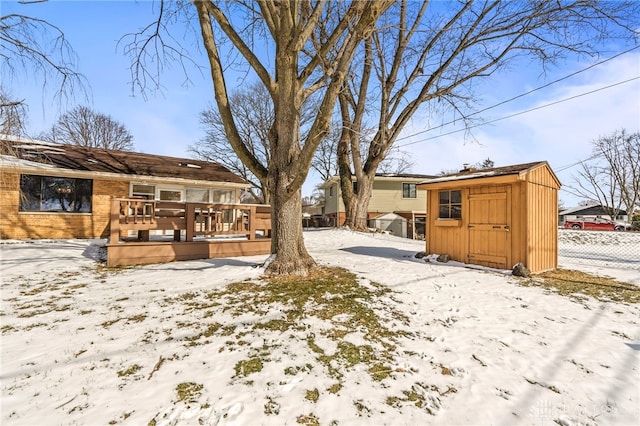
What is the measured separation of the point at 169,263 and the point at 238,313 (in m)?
3.91

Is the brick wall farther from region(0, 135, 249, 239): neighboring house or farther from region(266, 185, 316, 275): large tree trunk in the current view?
region(266, 185, 316, 275): large tree trunk

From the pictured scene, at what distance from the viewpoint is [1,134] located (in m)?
4.96

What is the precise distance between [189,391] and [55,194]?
38.9ft

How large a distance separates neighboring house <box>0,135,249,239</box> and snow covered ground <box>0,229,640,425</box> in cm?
696

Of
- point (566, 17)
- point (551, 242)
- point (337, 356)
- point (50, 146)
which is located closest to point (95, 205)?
point (50, 146)

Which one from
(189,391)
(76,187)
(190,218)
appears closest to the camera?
(189,391)

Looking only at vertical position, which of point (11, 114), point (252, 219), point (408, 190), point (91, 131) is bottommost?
point (252, 219)

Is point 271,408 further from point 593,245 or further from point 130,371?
point 593,245

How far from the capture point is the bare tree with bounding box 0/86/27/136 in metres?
4.88

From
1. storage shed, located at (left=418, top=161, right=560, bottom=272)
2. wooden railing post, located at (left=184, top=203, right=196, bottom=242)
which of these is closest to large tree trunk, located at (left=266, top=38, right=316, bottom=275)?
wooden railing post, located at (left=184, top=203, right=196, bottom=242)

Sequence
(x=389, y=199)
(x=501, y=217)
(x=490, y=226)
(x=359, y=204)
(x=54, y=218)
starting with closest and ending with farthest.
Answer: (x=501, y=217) < (x=490, y=226) < (x=54, y=218) < (x=359, y=204) < (x=389, y=199)

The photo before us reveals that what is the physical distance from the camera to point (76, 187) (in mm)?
10203

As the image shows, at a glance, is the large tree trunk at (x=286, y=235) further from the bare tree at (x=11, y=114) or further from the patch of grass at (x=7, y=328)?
the bare tree at (x=11, y=114)

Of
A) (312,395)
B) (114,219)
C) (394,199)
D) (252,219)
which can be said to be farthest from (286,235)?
(394,199)
